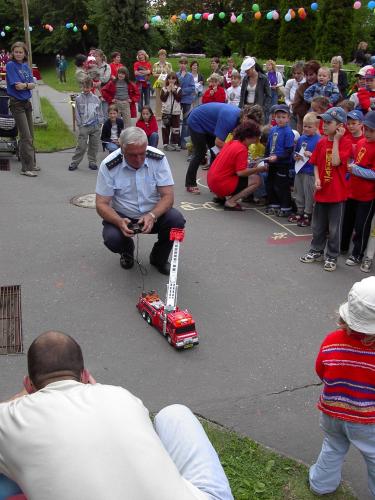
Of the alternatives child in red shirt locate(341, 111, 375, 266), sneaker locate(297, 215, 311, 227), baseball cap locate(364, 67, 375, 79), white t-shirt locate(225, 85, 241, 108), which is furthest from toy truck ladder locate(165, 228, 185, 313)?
white t-shirt locate(225, 85, 241, 108)

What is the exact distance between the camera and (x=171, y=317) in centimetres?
452

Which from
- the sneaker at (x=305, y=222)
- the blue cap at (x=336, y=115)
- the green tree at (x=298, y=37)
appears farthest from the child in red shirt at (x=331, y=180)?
the green tree at (x=298, y=37)

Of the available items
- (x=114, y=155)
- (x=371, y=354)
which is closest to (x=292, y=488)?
(x=371, y=354)

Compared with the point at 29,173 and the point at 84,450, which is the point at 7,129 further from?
the point at 84,450

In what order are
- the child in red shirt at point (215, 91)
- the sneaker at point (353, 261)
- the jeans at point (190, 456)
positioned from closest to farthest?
the jeans at point (190, 456) < the sneaker at point (353, 261) < the child in red shirt at point (215, 91)

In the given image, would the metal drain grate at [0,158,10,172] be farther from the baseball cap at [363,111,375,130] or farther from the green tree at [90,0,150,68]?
the green tree at [90,0,150,68]

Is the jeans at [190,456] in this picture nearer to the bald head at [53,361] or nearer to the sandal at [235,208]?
the bald head at [53,361]

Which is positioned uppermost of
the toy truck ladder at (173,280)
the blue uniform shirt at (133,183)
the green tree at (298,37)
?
the green tree at (298,37)

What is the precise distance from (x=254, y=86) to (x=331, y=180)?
589 centimetres

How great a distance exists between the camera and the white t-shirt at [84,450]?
180 centimetres

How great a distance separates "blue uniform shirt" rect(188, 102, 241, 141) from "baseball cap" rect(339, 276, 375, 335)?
6.01 metres

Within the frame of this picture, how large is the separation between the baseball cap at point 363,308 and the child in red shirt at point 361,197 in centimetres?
341

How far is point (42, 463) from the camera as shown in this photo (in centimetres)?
185

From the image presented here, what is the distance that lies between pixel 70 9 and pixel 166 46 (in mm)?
9060
